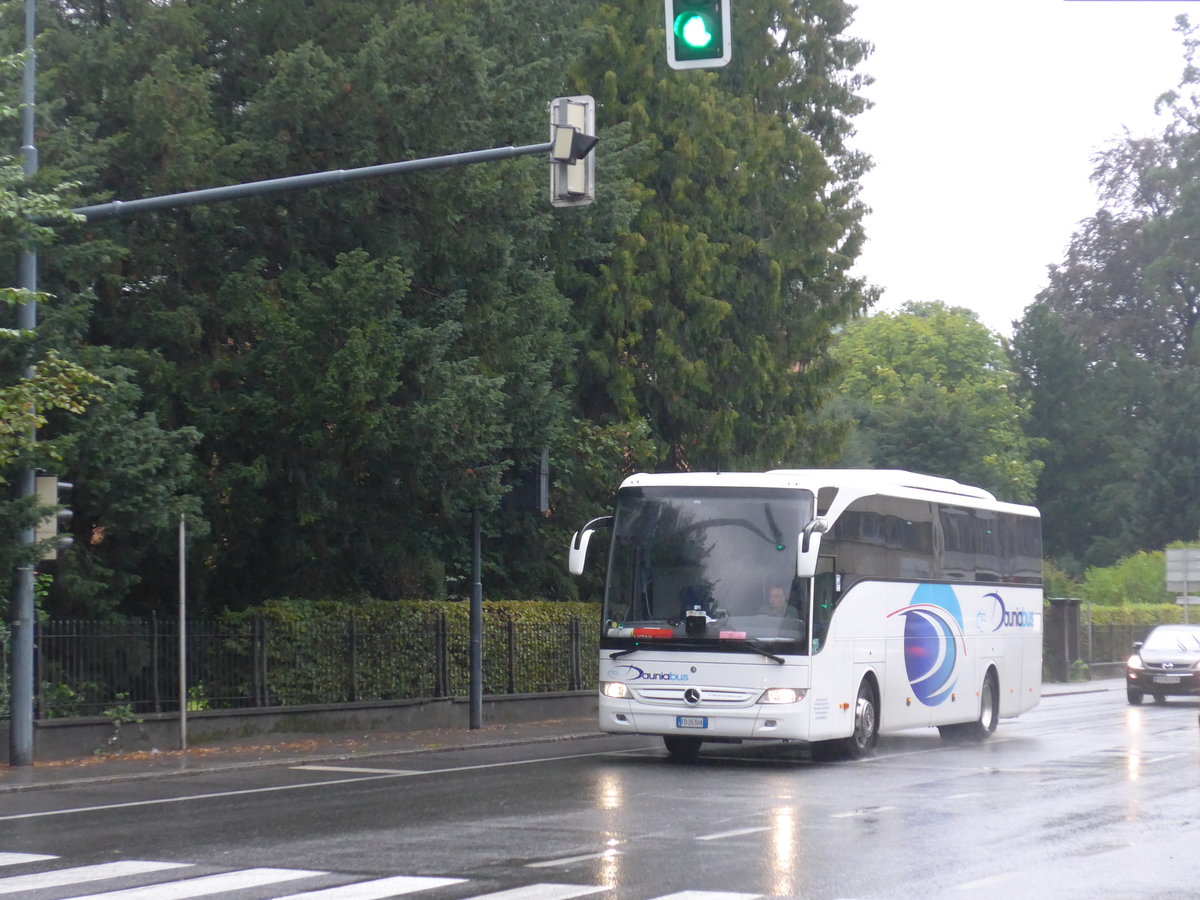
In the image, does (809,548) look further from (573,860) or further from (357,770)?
(573,860)

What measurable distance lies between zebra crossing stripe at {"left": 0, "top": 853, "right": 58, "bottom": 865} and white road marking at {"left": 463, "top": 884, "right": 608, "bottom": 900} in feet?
11.4

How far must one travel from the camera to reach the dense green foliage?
65.9ft

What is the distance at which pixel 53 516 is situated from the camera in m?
17.4

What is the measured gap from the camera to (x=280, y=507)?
22203mm

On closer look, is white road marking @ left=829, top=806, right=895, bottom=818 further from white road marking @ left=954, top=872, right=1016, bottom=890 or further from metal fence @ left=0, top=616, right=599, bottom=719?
metal fence @ left=0, top=616, right=599, bottom=719

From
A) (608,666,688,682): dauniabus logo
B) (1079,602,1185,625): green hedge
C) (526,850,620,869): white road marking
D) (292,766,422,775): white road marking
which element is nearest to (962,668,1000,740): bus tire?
(608,666,688,682): dauniabus logo

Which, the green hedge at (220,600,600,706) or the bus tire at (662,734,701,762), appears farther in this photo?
the green hedge at (220,600,600,706)

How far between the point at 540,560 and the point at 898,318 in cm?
6193

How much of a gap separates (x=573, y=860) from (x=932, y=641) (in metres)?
11.7

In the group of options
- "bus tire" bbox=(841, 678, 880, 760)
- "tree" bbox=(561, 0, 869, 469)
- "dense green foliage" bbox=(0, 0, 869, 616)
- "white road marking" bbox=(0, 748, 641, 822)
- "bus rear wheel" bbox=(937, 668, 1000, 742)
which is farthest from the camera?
"tree" bbox=(561, 0, 869, 469)

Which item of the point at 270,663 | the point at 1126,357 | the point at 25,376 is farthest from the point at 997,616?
the point at 1126,357

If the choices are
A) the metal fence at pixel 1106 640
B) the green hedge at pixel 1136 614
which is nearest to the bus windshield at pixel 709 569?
the green hedge at pixel 1136 614

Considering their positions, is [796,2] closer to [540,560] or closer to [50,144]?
[540,560]

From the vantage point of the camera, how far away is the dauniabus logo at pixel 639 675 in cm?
1852
